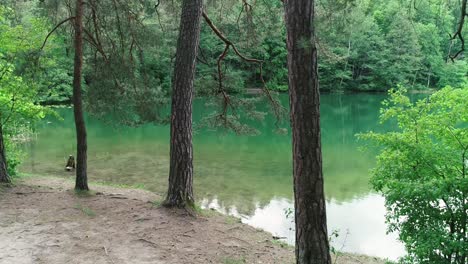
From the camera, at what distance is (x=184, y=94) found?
6496mm

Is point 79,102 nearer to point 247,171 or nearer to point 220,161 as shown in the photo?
point 247,171

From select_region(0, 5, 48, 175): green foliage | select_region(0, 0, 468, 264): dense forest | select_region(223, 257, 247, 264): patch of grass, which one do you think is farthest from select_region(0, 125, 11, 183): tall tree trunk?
select_region(223, 257, 247, 264): patch of grass

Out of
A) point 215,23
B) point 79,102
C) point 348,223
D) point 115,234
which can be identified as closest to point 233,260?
point 115,234

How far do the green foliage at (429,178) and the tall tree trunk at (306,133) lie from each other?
138 cm

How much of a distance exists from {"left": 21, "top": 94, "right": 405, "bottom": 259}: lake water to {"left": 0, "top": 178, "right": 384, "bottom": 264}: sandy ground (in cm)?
100

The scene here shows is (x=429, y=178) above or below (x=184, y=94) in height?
below

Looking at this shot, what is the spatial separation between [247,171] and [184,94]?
6.29 metres

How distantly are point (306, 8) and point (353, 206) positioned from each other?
7238 millimetres

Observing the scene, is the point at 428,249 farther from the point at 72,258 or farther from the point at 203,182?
the point at 203,182

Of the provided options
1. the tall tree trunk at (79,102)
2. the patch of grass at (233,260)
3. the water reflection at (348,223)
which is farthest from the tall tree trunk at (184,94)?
the water reflection at (348,223)

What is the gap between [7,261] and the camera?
4395 millimetres

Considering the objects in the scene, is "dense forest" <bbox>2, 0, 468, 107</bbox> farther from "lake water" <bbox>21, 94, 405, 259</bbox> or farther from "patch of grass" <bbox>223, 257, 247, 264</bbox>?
"patch of grass" <bbox>223, 257, 247, 264</bbox>

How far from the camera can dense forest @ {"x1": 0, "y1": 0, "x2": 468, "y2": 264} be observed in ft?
11.6

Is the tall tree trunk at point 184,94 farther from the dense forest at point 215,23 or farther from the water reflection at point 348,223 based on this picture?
the water reflection at point 348,223
